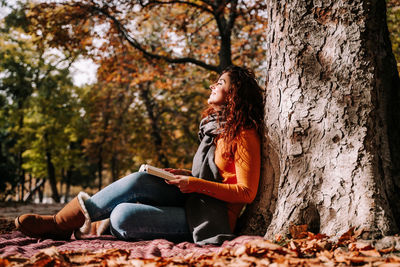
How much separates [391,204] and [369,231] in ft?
1.24

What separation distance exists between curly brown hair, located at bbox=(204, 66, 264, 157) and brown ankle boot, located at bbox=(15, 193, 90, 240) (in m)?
1.39

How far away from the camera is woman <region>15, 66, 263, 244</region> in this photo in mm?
2846

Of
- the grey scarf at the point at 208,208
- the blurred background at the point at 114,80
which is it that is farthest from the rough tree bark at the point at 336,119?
the blurred background at the point at 114,80

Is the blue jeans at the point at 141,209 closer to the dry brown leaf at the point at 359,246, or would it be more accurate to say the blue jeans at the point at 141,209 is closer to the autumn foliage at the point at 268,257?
the autumn foliage at the point at 268,257

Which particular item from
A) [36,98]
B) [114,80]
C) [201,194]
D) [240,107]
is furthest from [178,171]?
[36,98]

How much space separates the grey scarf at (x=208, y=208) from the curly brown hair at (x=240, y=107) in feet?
0.46

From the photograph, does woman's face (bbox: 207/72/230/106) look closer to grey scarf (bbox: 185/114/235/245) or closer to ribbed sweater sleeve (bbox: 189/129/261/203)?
grey scarf (bbox: 185/114/235/245)

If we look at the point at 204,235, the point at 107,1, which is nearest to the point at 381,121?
the point at 204,235

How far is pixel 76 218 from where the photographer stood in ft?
9.77

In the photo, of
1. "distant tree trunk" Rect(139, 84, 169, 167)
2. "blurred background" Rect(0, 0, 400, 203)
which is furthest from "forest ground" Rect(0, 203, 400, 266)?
"distant tree trunk" Rect(139, 84, 169, 167)

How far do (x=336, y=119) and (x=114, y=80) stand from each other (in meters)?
10.7

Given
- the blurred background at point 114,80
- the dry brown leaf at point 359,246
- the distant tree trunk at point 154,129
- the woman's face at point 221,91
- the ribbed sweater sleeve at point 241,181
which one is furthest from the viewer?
the distant tree trunk at point 154,129

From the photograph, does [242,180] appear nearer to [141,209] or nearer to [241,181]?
[241,181]

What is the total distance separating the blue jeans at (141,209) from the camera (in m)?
2.90
